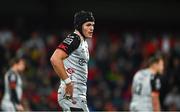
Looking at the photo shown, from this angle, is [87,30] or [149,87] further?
[149,87]

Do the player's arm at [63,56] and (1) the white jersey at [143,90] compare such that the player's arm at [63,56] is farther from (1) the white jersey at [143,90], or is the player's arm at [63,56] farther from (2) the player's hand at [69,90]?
(1) the white jersey at [143,90]

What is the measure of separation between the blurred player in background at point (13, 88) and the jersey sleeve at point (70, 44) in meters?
4.99

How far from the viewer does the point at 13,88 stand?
13.4 meters

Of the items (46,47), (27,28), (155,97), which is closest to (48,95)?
(46,47)

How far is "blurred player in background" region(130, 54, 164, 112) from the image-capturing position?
1235 centimetres

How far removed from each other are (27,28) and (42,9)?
947 mm

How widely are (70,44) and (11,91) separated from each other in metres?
5.20

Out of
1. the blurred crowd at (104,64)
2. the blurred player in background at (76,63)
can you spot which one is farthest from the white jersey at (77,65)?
the blurred crowd at (104,64)

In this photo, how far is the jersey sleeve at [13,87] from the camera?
13.4 m

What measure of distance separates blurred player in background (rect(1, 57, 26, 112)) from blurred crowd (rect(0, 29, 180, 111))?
2862 mm

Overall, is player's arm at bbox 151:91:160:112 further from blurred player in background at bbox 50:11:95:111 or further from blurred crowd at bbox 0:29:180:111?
blurred crowd at bbox 0:29:180:111

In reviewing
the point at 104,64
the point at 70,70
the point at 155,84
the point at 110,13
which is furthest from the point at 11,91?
the point at 110,13

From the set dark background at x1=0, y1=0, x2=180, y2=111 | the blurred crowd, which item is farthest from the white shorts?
the blurred crowd

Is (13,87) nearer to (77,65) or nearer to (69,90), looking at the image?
(77,65)
